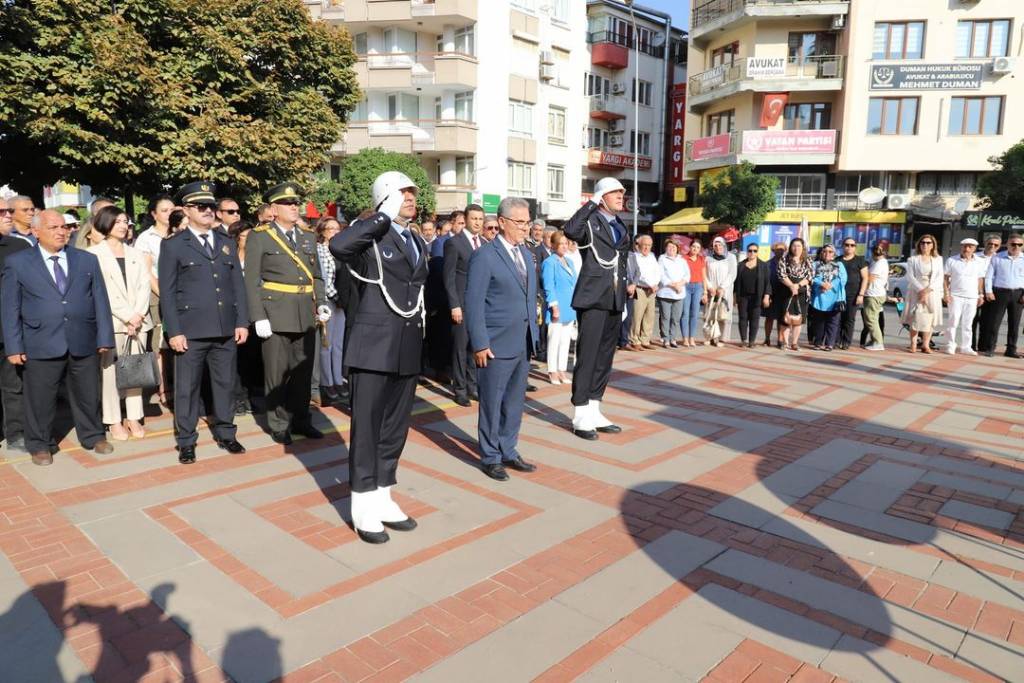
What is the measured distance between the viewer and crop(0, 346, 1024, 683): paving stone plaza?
3080 millimetres

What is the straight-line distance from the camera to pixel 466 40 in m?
34.9

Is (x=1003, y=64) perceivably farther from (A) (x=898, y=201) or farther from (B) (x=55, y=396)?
(B) (x=55, y=396)

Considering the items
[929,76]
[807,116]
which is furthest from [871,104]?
[807,116]

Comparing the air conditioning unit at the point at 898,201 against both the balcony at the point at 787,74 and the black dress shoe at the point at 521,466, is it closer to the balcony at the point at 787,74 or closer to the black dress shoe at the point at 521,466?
the balcony at the point at 787,74

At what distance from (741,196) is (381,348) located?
3032cm

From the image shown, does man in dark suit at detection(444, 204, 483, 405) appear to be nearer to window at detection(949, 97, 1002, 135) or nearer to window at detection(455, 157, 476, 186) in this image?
window at detection(455, 157, 476, 186)

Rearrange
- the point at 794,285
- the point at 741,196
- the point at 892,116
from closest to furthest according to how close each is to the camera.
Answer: the point at 794,285
the point at 741,196
the point at 892,116

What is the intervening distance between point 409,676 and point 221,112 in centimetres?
1449

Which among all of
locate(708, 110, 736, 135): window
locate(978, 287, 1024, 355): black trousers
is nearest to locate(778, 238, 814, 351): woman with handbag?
locate(978, 287, 1024, 355): black trousers

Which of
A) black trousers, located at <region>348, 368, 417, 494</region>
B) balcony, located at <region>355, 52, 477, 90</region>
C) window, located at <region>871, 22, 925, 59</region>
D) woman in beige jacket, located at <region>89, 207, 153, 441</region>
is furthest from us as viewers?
balcony, located at <region>355, 52, 477, 90</region>

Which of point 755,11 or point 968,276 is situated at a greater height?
point 755,11

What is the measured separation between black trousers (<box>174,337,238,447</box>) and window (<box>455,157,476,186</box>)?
30.5 meters

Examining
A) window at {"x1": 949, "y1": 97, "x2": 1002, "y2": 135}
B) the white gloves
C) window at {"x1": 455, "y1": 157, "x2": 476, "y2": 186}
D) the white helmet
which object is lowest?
the white gloves

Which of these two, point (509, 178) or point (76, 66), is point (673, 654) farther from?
point (509, 178)
